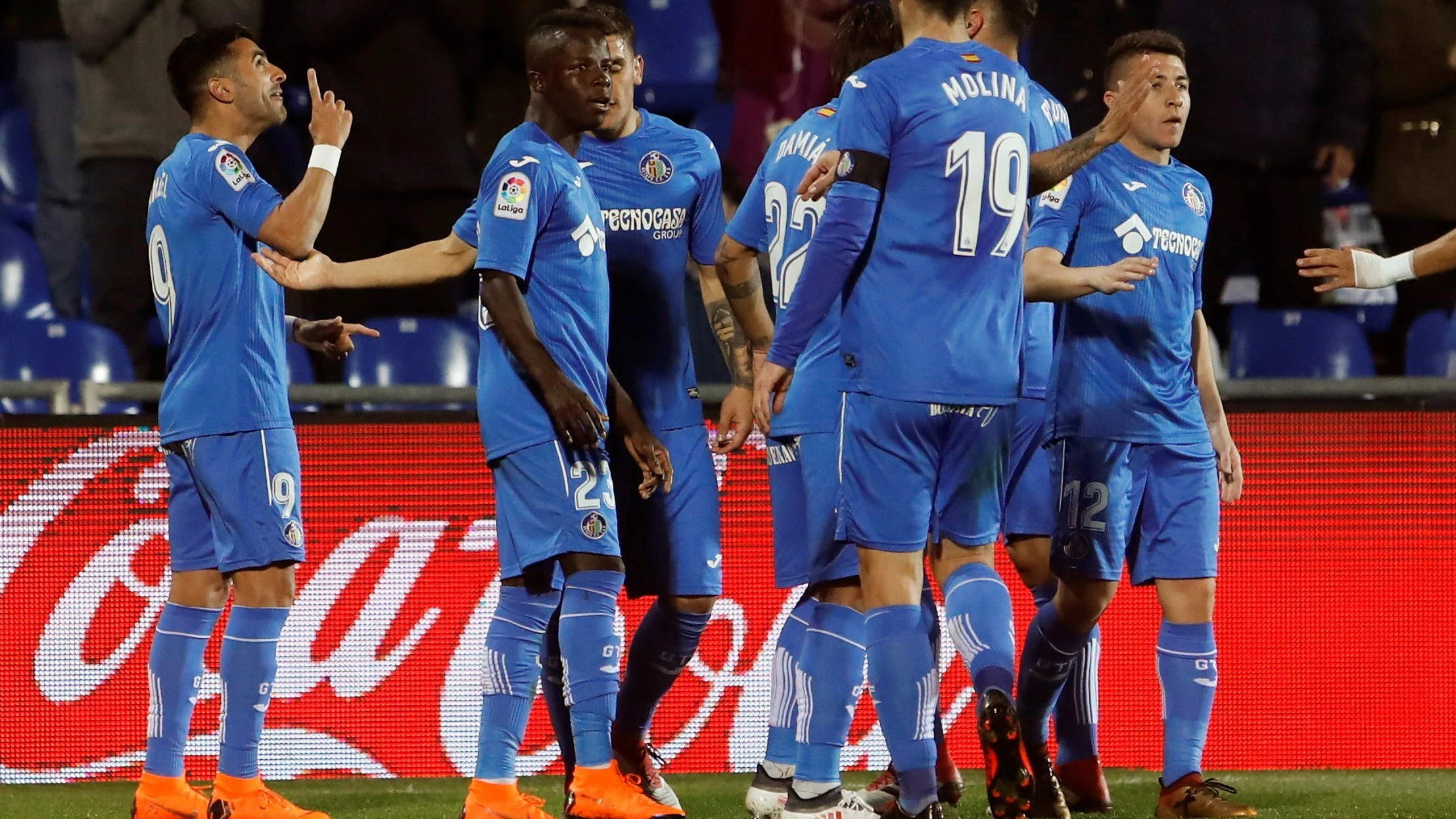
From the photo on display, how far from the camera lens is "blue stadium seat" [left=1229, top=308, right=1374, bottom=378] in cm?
828

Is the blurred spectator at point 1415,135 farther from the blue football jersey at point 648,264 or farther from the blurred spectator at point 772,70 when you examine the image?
the blue football jersey at point 648,264

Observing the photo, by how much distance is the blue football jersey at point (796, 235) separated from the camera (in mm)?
4707

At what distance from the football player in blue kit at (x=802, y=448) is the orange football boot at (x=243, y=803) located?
1.32 meters

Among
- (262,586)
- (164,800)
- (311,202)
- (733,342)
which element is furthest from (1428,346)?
(164,800)

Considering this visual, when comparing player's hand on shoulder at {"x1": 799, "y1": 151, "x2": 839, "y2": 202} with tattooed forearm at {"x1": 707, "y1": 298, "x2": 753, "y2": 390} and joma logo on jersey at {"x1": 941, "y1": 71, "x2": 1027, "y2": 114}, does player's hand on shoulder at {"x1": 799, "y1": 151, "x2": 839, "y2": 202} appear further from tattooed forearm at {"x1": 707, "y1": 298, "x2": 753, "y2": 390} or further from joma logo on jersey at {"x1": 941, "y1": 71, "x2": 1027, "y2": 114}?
tattooed forearm at {"x1": 707, "y1": 298, "x2": 753, "y2": 390}

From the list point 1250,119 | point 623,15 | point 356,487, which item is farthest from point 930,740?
point 1250,119

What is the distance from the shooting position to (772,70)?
342 inches

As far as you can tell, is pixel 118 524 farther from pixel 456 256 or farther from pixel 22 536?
pixel 456 256

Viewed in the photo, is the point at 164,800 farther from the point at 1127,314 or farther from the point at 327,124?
the point at 1127,314

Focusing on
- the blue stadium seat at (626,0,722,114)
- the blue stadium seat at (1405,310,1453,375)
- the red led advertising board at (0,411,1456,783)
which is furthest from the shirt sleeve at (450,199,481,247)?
the blue stadium seat at (1405,310,1453,375)

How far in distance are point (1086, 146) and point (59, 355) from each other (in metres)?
5.36

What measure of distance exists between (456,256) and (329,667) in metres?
1.81

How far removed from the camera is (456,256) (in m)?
4.91

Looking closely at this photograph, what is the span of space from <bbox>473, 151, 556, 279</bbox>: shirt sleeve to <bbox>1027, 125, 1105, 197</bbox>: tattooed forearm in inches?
50.3
